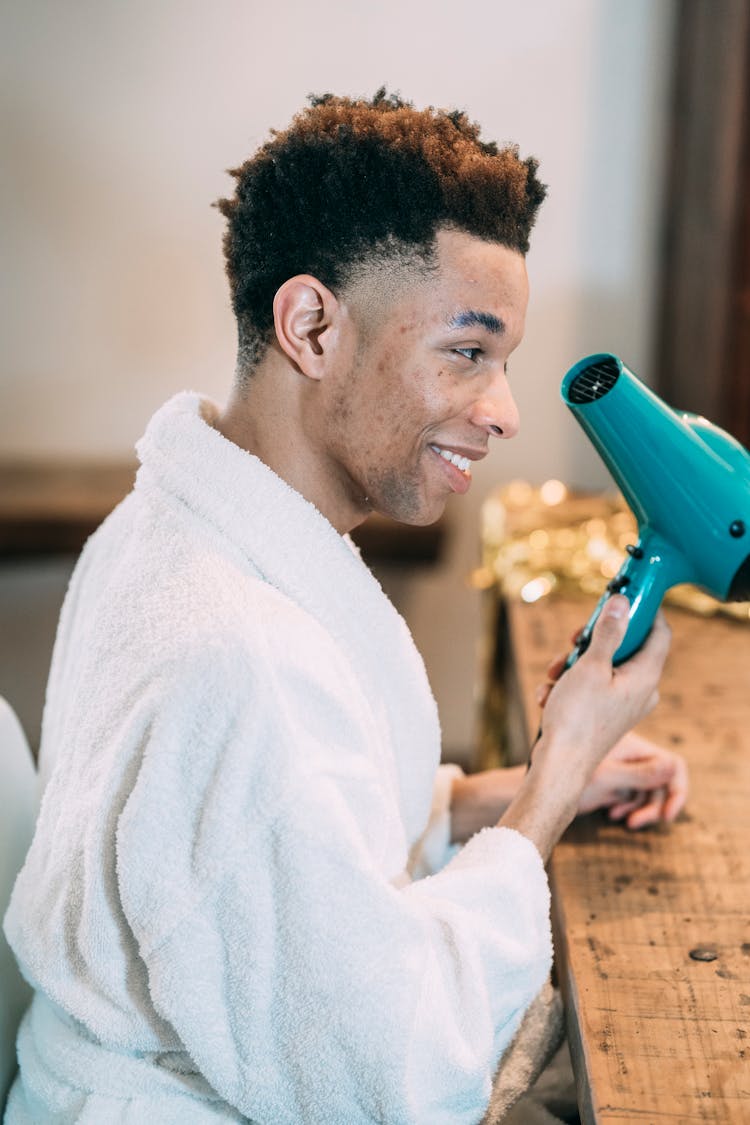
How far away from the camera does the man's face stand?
915mm

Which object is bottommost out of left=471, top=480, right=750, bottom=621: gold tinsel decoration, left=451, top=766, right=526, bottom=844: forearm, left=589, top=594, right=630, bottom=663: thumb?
left=471, top=480, right=750, bottom=621: gold tinsel decoration

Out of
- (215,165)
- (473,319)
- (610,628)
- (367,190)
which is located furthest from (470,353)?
(215,165)

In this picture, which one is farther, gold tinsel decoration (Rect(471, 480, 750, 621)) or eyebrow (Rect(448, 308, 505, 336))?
gold tinsel decoration (Rect(471, 480, 750, 621))

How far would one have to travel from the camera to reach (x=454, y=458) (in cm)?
98

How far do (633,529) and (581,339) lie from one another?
66 centimetres

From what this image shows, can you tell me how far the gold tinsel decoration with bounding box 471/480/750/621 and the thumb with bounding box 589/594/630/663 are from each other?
651 mm

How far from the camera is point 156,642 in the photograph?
812mm

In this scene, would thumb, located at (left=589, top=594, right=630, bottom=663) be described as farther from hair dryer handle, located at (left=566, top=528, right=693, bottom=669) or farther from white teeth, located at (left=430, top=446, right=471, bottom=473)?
white teeth, located at (left=430, top=446, right=471, bottom=473)

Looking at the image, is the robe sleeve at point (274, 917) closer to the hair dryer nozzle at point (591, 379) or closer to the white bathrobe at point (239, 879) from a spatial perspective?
the white bathrobe at point (239, 879)

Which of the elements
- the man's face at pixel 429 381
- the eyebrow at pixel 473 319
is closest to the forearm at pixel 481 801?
the man's face at pixel 429 381

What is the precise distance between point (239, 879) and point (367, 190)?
484mm

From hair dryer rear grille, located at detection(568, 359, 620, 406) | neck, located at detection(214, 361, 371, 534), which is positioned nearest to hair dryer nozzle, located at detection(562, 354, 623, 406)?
hair dryer rear grille, located at detection(568, 359, 620, 406)

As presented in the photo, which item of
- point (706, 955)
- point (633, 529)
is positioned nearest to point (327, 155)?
point (706, 955)

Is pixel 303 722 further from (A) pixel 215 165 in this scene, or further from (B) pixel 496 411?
(A) pixel 215 165
